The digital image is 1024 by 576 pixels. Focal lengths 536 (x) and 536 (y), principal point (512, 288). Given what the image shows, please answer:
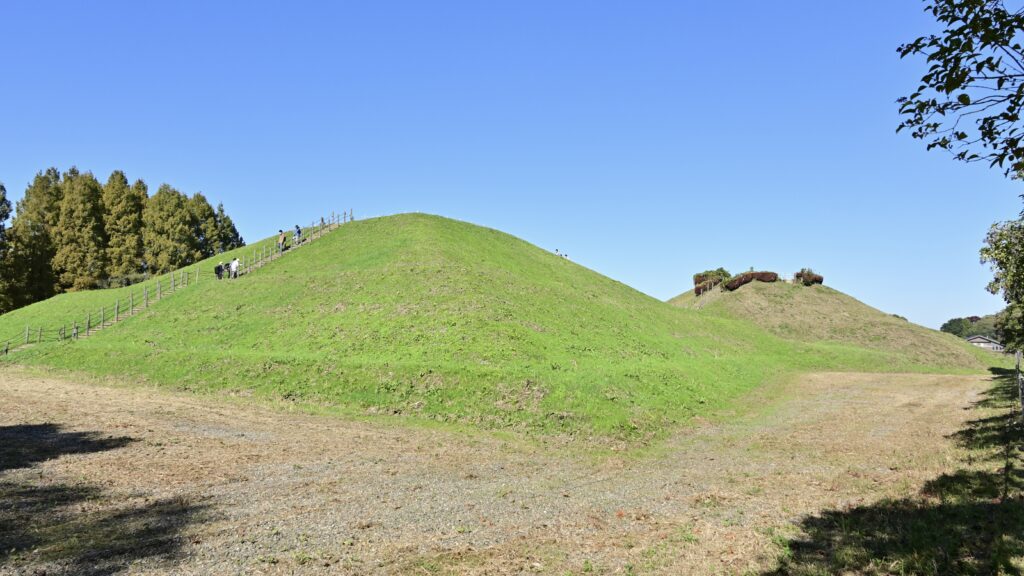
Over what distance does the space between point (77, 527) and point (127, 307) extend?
54.1 metres

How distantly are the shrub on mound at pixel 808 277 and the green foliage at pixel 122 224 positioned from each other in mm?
118322

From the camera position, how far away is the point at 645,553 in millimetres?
11680

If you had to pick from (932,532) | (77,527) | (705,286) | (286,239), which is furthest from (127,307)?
(705,286)

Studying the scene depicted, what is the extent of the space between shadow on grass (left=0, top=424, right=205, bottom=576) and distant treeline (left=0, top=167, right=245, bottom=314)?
78.5 meters

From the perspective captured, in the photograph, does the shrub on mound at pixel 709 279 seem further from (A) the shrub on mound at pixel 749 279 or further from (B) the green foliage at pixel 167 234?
(B) the green foliage at pixel 167 234

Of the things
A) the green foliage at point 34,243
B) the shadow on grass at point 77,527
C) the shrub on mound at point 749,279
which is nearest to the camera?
the shadow on grass at point 77,527

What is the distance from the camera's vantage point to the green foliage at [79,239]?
85562mm

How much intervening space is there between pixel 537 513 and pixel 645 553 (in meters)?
3.72

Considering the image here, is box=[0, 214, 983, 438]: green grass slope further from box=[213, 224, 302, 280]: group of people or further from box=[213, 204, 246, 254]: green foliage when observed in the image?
box=[213, 204, 246, 254]: green foliage

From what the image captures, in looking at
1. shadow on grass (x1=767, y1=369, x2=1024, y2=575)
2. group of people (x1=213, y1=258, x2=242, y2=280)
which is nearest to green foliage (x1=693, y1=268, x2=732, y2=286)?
group of people (x1=213, y1=258, x2=242, y2=280)

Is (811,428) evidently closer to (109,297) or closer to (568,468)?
(568,468)

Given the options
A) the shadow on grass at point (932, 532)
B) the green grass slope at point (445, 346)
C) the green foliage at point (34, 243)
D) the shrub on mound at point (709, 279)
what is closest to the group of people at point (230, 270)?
the green grass slope at point (445, 346)

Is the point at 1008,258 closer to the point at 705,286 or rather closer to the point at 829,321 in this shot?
the point at 829,321

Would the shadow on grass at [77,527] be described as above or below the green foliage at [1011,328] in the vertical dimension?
below
